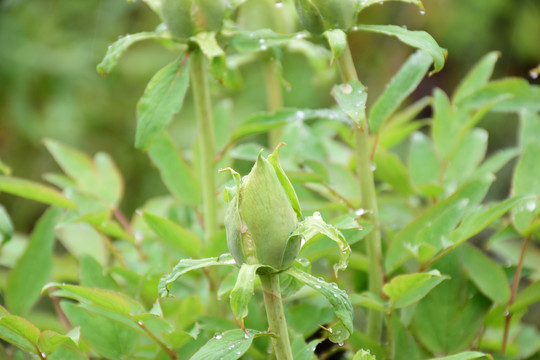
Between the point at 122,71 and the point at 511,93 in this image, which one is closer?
the point at 511,93

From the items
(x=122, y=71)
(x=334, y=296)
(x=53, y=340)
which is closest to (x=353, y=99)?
(x=334, y=296)

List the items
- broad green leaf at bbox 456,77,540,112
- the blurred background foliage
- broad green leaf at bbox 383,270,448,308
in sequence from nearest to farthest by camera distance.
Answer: broad green leaf at bbox 383,270,448,308 → broad green leaf at bbox 456,77,540,112 → the blurred background foliage

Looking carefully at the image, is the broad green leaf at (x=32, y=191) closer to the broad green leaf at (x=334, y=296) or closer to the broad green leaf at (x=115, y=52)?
the broad green leaf at (x=115, y=52)

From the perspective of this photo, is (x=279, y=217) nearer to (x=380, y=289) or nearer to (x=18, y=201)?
(x=380, y=289)

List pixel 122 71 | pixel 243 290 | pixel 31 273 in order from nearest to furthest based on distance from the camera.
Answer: pixel 243 290, pixel 31 273, pixel 122 71

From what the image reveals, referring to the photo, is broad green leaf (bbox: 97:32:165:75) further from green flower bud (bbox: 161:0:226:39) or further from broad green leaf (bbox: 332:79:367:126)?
broad green leaf (bbox: 332:79:367:126)

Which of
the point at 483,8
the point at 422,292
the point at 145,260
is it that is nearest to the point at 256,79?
the point at 483,8

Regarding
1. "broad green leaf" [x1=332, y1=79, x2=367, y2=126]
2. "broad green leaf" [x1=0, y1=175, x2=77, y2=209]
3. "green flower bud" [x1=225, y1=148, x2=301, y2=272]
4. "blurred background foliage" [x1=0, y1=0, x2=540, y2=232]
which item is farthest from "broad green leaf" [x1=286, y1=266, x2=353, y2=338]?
"blurred background foliage" [x1=0, y1=0, x2=540, y2=232]

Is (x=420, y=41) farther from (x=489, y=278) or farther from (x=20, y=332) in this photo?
(x=20, y=332)
